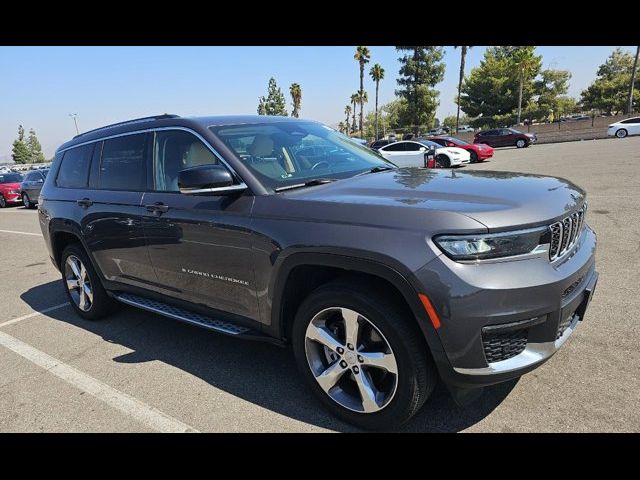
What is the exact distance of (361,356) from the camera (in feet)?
8.25

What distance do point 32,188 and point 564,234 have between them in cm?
2058

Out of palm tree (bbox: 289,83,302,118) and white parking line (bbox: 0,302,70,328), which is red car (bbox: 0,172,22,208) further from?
palm tree (bbox: 289,83,302,118)

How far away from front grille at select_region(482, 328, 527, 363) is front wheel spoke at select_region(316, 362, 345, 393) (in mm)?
852

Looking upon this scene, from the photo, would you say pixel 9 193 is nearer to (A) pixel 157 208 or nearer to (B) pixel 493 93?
(A) pixel 157 208

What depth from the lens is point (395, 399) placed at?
95.6 inches

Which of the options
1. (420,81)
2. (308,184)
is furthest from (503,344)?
(420,81)

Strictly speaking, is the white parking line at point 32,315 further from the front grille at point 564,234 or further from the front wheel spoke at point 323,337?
the front grille at point 564,234

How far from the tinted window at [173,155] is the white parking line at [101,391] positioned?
1554mm

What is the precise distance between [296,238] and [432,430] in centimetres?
135

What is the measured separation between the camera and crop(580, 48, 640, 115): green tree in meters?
54.5

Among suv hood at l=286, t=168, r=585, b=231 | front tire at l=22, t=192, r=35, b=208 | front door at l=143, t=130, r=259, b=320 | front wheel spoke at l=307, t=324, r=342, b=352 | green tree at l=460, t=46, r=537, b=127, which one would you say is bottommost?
front tire at l=22, t=192, r=35, b=208

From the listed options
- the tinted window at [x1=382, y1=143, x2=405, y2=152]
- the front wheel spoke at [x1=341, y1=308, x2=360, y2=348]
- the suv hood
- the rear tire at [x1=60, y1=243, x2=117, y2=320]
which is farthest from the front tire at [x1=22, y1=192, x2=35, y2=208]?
the front wheel spoke at [x1=341, y1=308, x2=360, y2=348]

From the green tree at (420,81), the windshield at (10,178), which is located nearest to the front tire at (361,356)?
the windshield at (10,178)
